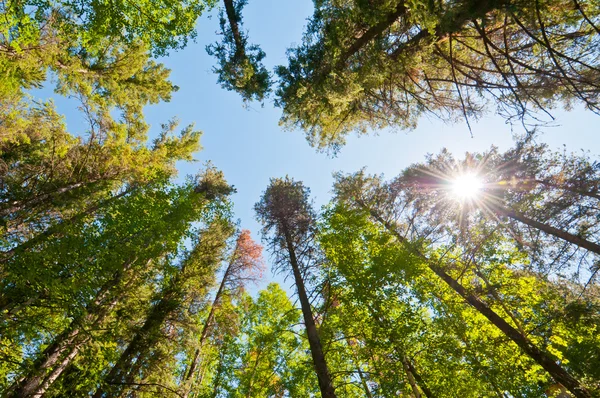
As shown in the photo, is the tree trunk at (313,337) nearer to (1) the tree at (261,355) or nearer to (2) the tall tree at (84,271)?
(1) the tree at (261,355)

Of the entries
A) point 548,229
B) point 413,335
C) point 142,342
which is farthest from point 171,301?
point 548,229

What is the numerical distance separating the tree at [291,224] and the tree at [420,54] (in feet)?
15.6

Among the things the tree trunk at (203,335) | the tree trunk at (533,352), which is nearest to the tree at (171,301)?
the tree trunk at (203,335)

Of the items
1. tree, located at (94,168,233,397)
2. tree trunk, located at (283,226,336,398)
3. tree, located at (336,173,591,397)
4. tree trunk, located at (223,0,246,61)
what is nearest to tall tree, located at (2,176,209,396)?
tree, located at (94,168,233,397)

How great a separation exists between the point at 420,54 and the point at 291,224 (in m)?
7.95

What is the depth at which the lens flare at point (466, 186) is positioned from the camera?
436 inches

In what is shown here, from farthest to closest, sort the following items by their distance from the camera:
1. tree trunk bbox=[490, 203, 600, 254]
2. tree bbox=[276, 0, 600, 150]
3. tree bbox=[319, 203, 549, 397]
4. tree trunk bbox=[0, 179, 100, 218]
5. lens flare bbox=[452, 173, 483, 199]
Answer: lens flare bbox=[452, 173, 483, 199], tree trunk bbox=[0, 179, 100, 218], tree trunk bbox=[490, 203, 600, 254], tree bbox=[319, 203, 549, 397], tree bbox=[276, 0, 600, 150]

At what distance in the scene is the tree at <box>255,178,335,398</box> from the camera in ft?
31.5

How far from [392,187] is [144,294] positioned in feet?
38.9

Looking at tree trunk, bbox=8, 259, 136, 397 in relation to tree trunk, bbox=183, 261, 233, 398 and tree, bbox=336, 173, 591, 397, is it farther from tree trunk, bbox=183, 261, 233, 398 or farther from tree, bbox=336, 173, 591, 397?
tree, bbox=336, 173, 591, 397

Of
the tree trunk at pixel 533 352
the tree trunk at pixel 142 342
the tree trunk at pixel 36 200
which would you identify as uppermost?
the tree trunk at pixel 36 200

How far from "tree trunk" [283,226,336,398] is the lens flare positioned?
7599mm

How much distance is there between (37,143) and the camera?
12.0 metres

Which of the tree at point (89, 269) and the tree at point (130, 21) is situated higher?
the tree at point (130, 21)
